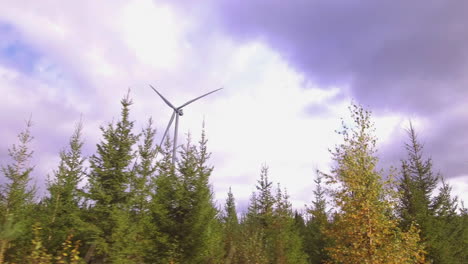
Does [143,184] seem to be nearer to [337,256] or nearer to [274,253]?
[337,256]

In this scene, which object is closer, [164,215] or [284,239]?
[164,215]

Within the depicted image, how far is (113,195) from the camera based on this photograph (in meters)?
16.4

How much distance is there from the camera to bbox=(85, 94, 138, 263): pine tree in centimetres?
1546

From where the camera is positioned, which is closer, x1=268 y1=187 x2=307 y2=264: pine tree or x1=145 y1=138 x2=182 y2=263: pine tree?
x1=145 y1=138 x2=182 y2=263: pine tree

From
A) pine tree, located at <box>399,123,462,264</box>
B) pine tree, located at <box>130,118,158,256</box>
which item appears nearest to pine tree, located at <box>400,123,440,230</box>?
pine tree, located at <box>399,123,462,264</box>

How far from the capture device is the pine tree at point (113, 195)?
50.7ft

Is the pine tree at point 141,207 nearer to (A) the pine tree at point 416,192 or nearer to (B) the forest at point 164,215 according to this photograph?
(B) the forest at point 164,215

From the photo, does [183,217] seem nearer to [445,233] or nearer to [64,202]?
[64,202]

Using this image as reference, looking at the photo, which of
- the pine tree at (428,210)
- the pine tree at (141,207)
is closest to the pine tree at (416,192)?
the pine tree at (428,210)

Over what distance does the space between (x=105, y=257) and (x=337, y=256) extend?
10624 mm

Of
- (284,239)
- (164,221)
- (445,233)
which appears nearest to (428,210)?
(445,233)

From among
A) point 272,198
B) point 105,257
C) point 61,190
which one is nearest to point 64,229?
point 61,190

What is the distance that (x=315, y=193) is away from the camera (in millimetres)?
39969

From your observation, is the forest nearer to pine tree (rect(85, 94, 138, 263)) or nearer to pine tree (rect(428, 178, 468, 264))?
pine tree (rect(85, 94, 138, 263))
